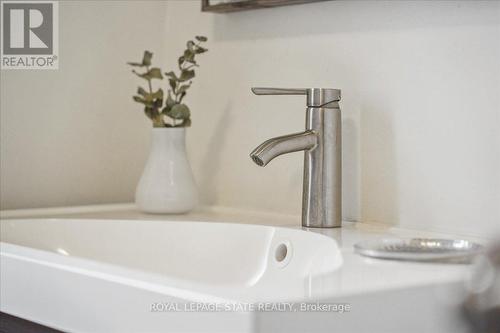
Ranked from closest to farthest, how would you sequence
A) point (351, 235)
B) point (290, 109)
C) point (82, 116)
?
point (351, 235)
point (290, 109)
point (82, 116)

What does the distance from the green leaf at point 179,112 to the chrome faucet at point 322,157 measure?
0.29 m

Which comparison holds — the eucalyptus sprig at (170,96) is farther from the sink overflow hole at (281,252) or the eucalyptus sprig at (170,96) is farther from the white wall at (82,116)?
the sink overflow hole at (281,252)

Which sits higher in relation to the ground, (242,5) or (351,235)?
(242,5)

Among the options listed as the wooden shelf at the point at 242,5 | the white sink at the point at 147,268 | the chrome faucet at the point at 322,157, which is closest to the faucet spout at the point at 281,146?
the chrome faucet at the point at 322,157

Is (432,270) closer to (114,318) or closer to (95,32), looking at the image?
(114,318)

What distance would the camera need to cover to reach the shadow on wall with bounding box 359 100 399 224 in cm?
129

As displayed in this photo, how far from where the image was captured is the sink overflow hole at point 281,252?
1.24 metres

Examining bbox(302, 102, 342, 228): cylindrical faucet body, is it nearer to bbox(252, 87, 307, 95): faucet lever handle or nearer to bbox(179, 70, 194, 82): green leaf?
bbox(252, 87, 307, 95): faucet lever handle

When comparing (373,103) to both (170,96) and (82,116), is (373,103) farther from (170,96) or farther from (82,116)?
(82,116)

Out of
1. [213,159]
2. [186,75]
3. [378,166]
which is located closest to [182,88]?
[186,75]

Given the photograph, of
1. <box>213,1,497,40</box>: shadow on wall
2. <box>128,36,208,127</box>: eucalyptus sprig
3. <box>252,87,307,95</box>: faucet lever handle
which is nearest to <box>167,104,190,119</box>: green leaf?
<box>128,36,208,127</box>: eucalyptus sprig

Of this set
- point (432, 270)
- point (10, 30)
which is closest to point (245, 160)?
point (10, 30)

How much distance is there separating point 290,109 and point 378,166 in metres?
0.22

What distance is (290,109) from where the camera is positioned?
4.82ft
